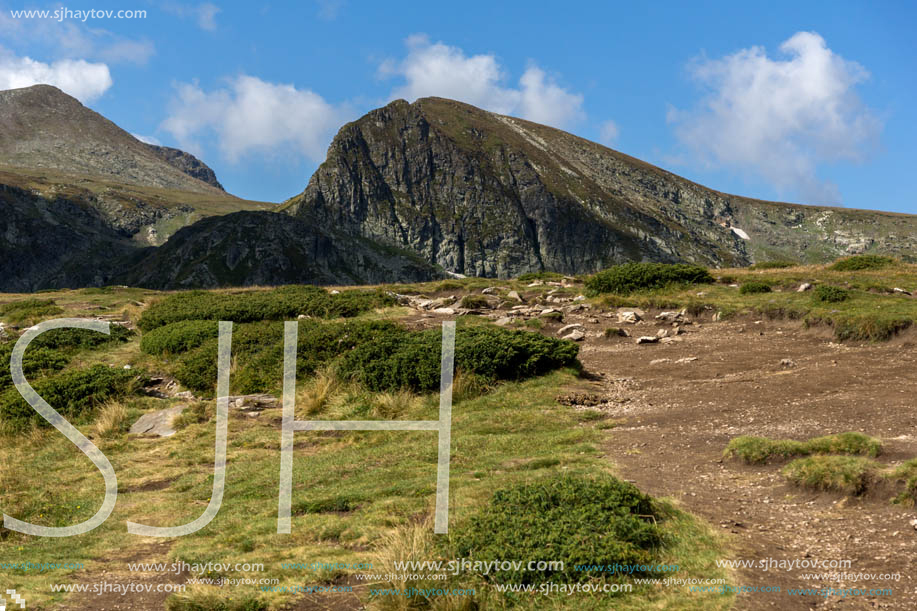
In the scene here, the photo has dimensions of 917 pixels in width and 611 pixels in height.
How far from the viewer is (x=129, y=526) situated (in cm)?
899

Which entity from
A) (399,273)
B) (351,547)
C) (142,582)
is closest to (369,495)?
(351,547)

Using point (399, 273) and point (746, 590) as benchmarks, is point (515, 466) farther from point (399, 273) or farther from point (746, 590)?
point (399, 273)

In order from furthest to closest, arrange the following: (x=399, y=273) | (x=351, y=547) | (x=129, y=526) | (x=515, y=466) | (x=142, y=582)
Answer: (x=399, y=273)
(x=515, y=466)
(x=129, y=526)
(x=351, y=547)
(x=142, y=582)

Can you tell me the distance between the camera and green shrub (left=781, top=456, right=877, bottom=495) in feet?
25.0

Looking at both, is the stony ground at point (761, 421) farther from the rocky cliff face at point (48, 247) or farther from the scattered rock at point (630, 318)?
the rocky cliff face at point (48, 247)

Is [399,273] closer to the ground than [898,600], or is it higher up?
higher up

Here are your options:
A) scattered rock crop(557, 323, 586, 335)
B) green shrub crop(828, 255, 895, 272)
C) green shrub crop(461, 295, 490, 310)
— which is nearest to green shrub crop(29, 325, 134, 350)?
green shrub crop(461, 295, 490, 310)

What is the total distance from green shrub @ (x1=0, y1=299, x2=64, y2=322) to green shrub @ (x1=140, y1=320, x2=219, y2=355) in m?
9.00

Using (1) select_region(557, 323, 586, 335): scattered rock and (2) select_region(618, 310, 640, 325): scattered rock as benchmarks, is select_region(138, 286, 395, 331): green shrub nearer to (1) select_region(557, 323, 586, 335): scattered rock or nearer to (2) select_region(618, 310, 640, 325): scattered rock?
(1) select_region(557, 323, 586, 335): scattered rock

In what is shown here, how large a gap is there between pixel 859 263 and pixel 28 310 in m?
38.2

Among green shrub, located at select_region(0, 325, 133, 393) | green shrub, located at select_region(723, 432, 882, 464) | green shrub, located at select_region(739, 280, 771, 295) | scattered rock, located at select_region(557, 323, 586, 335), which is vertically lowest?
green shrub, located at select_region(723, 432, 882, 464)

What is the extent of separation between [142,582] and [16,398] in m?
10.8

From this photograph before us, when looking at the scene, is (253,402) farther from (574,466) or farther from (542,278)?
(542,278)

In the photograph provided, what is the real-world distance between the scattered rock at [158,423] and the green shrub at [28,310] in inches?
622
